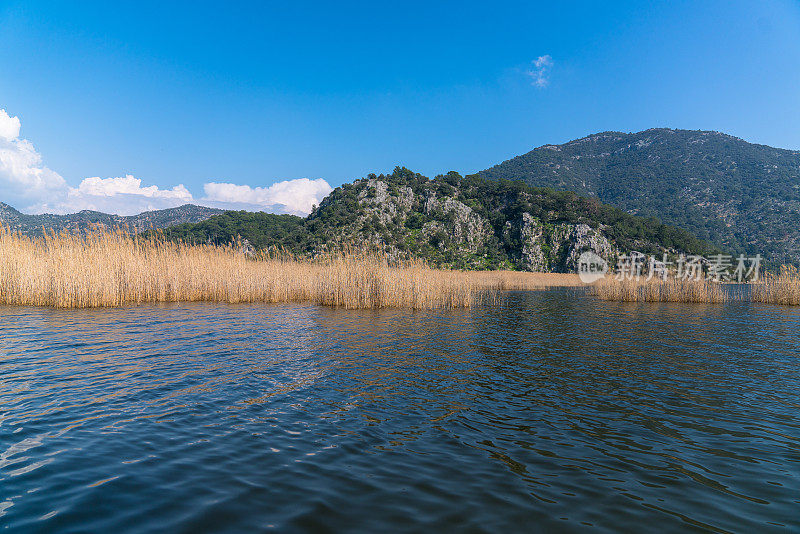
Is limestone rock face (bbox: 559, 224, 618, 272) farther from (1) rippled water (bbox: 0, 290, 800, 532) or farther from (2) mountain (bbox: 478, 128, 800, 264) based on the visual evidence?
(1) rippled water (bbox: 0, 290, 800, 532)

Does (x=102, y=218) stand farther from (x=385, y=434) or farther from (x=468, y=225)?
(x=385, y=434)

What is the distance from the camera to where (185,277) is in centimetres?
2114

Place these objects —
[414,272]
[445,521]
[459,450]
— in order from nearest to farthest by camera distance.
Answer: [445,521] → [459,450] → [414,272]

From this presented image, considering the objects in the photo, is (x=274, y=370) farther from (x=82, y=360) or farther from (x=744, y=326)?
(x=744, y=326)

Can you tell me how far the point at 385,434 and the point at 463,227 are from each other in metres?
97.3

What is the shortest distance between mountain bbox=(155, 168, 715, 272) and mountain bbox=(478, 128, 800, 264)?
29.0m

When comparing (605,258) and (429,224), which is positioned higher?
(429,224)

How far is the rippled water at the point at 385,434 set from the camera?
3.80 m

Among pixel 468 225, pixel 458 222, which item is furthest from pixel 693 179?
pixel 458 222

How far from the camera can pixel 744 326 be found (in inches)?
663

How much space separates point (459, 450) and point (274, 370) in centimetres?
516

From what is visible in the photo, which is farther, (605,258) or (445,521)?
(605,258)

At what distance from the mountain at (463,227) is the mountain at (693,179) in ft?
95.3

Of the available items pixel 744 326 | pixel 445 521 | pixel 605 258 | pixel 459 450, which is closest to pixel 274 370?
pixel 459 450
